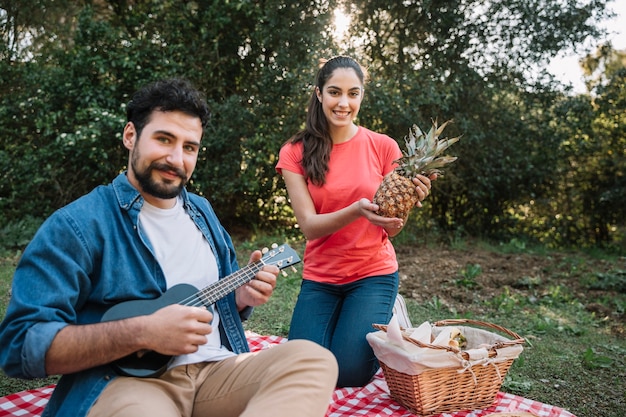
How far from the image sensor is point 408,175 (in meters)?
3.48

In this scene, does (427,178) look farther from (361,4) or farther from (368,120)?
(361,4)

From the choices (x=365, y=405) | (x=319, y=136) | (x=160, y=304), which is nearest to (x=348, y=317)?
(x=365, y=405)

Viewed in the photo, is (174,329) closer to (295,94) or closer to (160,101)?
(160,101)

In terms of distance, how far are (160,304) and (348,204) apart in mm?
1901

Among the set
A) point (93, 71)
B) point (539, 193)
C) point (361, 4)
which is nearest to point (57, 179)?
point (93, 71)

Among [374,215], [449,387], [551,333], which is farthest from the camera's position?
[551,333]

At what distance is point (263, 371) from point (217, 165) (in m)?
7.45

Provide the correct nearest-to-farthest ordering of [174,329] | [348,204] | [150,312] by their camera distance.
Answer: [174,329] → [150,312] → [348,204]

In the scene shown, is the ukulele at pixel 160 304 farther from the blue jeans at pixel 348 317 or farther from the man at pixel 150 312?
the blue jeans at pixel 348 317

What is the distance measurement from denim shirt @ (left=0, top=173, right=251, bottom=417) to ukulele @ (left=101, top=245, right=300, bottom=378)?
0.06 metres

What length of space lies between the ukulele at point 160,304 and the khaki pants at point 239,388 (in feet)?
0.16

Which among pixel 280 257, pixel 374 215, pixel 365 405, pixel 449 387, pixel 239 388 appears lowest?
pixel 365 405

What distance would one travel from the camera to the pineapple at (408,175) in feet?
11.0

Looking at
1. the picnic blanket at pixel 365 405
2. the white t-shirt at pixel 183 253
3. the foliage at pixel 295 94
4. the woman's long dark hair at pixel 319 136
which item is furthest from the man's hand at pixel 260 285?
the foliage at pixel 295 94
